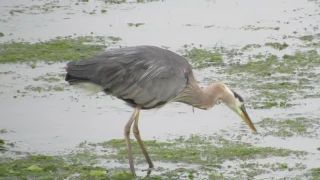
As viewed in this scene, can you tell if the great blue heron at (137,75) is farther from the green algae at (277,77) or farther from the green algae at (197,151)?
the green algae at (277,77)

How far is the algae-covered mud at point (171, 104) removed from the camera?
9680 mm

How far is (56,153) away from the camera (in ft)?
32.8

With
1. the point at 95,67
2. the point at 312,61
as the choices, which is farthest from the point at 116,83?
the point at 312,61

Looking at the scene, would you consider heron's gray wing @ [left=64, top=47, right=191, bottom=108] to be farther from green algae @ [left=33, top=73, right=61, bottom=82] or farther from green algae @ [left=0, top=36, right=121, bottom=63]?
green algae @ [left=0, top=36, right=121, bottom=63]

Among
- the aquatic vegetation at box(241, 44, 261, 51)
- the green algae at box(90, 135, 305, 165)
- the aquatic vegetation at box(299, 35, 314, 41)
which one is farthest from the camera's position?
the aquatic vegetation at box(299, 35, 314, 41)

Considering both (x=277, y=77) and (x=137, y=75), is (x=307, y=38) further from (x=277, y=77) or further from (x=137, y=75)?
(x=137, y=75)

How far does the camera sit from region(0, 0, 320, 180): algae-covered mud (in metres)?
9.68

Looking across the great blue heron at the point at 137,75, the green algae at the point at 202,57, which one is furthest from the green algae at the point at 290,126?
the green algae at the point at 202,57

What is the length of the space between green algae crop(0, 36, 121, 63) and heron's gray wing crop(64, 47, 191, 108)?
4743mm

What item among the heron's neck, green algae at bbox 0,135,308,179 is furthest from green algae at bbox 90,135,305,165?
the heron's neck

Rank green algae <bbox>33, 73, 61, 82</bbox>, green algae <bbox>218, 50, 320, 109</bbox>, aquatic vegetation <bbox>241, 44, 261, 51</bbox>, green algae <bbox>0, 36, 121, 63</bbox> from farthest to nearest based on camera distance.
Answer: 1. aquatic vegetation <bbox>241, 44, 261, 51</bbox>
2. green algae <bbox>0, 36, 121, 63</bbox>
3. green algae <bbox>33, 73, 61, 82</bbox>
4. green algae <bbox>218, 50, 320, 109</bbox>

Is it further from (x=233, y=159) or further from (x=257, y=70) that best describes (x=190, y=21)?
(x=233, y=159)

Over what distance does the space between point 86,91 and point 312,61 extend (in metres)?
5.80

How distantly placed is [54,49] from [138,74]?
586cm
